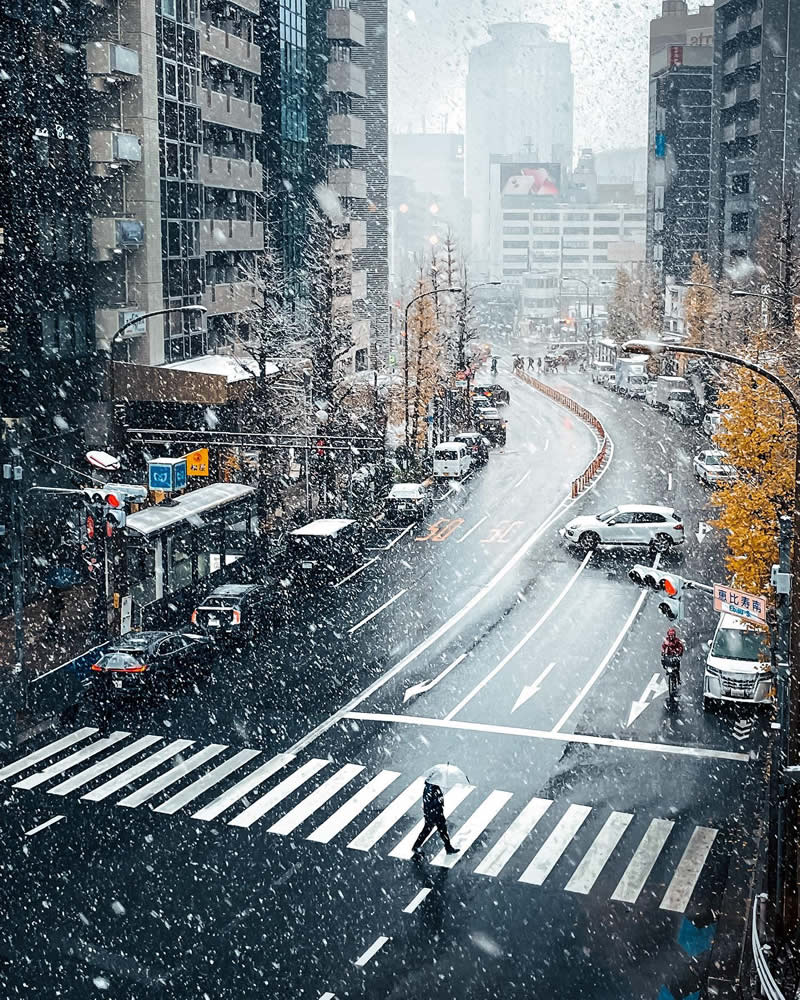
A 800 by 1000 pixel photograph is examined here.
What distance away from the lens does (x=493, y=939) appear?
657 inches

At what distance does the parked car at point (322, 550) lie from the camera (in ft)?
124

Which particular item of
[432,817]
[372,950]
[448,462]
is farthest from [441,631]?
[448,462]

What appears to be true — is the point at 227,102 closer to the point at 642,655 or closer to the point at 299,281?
the point at 299,281

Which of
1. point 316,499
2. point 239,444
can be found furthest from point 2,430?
point 316,499

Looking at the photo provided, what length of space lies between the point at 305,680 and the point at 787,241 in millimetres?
35258

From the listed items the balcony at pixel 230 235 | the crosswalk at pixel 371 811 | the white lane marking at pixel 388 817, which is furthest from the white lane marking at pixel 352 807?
the balcony at pixel 230 235

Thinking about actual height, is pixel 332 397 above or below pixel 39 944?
above

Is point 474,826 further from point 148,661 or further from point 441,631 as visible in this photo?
point 441,631

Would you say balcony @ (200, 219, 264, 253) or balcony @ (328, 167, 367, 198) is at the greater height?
balcony @ (328, 167, 367, 198)

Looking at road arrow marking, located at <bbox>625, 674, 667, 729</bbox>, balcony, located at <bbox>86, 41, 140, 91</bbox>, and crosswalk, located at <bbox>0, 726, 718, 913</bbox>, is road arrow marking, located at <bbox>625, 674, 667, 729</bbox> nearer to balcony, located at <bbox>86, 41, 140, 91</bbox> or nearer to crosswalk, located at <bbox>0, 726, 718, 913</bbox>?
crosswalk, located at <bbox>0, 726, 718, 913</bbox>

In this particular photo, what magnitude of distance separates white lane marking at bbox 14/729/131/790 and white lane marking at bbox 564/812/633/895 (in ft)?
32.7

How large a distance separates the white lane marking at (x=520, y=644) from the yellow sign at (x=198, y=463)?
33.6 feet

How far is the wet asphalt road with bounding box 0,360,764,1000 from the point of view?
16.1 m

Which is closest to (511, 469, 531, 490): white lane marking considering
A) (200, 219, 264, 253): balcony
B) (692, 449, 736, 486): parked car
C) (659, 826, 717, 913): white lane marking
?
(692, 449, 736, 486): parked car
